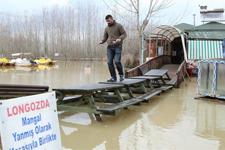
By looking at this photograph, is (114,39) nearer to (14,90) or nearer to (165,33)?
(14,90)

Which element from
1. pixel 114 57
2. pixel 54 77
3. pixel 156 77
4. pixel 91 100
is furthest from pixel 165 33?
pixel 91 100

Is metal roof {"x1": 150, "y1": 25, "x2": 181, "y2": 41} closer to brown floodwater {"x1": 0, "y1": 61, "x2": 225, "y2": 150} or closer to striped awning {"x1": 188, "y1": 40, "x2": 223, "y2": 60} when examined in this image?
striped awning {"x1": 188, "y1": 40, "x2": 223, "y2": 60}

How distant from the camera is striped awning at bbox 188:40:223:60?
17.9 meters

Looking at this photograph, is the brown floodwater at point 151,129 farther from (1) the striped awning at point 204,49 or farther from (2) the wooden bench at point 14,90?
(1) the striped awning at point 204,49

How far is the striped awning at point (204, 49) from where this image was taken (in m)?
17.9

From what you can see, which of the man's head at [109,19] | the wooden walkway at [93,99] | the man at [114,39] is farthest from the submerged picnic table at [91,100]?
the man's head at [109,19]

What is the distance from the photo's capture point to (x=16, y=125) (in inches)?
105

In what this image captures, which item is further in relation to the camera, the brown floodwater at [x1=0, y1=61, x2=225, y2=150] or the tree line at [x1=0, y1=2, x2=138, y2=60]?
the tree line at [x1=0, y1=2, x2=138, y2=60]

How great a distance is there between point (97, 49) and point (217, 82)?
103ft

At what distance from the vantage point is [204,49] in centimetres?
1827

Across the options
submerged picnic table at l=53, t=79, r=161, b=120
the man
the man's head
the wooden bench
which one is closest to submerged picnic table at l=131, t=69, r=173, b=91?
the man

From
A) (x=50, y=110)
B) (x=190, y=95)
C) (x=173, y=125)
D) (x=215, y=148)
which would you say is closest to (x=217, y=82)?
(x=190, y=95)

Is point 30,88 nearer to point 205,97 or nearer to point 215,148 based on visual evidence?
point 215,148

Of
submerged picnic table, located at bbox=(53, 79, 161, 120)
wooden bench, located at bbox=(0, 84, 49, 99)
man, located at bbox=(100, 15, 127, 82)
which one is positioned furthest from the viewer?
man, located at bbox=(100, 15, 127, 82)
